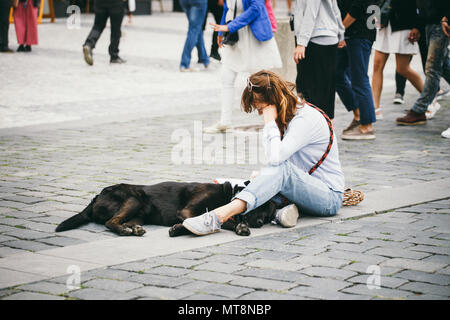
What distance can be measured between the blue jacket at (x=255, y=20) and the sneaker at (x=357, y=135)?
4.44 feet

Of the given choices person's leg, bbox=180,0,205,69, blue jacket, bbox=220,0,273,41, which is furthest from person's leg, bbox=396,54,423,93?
person's leg, bbox=180,0,205,69

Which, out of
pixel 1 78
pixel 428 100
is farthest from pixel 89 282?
pixel 1 78

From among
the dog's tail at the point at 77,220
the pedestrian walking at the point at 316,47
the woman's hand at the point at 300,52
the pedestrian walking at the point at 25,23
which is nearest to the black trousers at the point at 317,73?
the pedestrian walking at the point at 316,47

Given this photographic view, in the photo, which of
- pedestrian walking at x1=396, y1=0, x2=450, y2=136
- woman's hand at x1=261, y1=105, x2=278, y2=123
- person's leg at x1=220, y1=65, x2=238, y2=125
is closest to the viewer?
woman's hand at x1=261, y1=105, x2=278, y2=123

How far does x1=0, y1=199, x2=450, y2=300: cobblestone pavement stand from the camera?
141 inches

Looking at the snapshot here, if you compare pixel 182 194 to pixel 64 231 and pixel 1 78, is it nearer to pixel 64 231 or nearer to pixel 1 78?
pixel 64 231

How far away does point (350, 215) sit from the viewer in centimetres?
509

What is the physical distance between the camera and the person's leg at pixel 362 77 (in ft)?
25.6

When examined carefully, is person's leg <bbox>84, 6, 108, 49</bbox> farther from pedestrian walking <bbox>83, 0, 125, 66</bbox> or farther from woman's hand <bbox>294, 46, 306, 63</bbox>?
woman's hand <bbox>294, 46, 306, 63</bbox>

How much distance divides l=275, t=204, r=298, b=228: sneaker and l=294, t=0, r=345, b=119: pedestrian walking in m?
2.46

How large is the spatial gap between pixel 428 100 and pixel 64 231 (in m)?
5.27

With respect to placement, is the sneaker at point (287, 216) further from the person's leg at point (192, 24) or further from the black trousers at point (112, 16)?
the black trousers at point (112, 16)

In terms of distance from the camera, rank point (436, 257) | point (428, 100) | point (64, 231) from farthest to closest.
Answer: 1. point (428, 100)
2. point (64, 231)
3. point (436, 257)

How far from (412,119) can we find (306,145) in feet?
13.6
